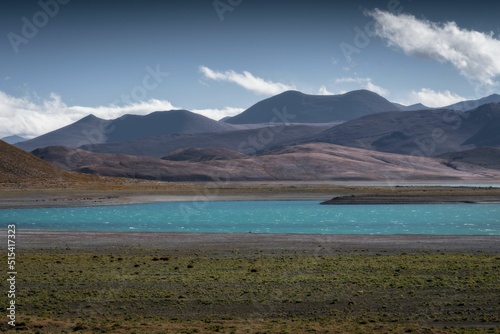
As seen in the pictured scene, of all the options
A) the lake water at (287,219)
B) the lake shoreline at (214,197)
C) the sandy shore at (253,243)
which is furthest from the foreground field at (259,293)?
the lake shoreline at (214,197)

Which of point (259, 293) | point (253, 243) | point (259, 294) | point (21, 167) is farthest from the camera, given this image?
point (21, 167)

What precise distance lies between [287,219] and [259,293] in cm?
3933

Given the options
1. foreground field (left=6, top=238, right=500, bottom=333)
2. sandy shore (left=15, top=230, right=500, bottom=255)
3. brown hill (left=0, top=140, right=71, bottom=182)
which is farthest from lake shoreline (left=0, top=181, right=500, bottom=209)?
foreground field (left=6, top=238, right=500, bottom=333)

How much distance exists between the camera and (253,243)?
3478 cm

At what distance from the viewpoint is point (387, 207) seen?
7675 centimetres

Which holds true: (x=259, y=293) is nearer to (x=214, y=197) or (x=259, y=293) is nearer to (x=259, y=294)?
(x=259, y=294)

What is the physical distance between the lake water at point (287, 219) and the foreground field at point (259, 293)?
61.7ft

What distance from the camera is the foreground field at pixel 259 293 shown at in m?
16.8

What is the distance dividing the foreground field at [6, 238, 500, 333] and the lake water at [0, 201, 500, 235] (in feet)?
61.7

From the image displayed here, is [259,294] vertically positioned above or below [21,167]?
below

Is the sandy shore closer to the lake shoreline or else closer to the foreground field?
the foreground field

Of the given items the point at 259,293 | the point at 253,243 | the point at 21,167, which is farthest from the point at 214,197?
the point at 259,293

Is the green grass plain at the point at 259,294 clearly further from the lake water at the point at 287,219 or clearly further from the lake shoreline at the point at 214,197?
the lake shoreline at the point at 214,197

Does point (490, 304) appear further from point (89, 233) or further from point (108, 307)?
point (89, 233)
